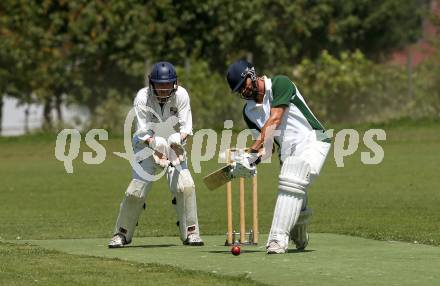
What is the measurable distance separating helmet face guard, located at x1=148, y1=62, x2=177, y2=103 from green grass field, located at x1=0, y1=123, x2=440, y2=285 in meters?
1.88

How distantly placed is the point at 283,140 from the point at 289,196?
57 centimetres

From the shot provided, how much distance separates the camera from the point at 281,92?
40.5ft

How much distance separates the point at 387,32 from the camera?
50.0 metres

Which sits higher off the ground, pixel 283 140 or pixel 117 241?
pixel 283 140

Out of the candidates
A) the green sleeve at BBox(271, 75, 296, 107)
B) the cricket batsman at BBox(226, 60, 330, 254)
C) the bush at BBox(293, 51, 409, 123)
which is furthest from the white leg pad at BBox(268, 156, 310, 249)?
the bush at BBox(293, 51, 409, 123)

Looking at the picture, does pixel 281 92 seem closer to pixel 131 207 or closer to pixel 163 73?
pixel 163 73

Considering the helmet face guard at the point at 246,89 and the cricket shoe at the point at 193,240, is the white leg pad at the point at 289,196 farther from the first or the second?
the cricket shoe at the point at 193,240

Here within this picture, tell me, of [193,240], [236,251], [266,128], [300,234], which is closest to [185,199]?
[193,240]

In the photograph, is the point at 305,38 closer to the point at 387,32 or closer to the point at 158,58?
the point at 387,32

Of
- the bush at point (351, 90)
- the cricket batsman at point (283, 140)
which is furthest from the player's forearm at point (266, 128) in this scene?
the bush at point (351, 90)

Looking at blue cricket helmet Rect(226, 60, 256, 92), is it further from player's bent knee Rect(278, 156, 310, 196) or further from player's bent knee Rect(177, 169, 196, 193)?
player's bent knee Rect(177, 169, 196, 193)

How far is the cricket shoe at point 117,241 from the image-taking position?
1373 centimetres

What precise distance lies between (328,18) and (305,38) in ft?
3.39

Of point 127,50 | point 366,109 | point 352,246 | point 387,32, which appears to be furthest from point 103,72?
point 352,246
